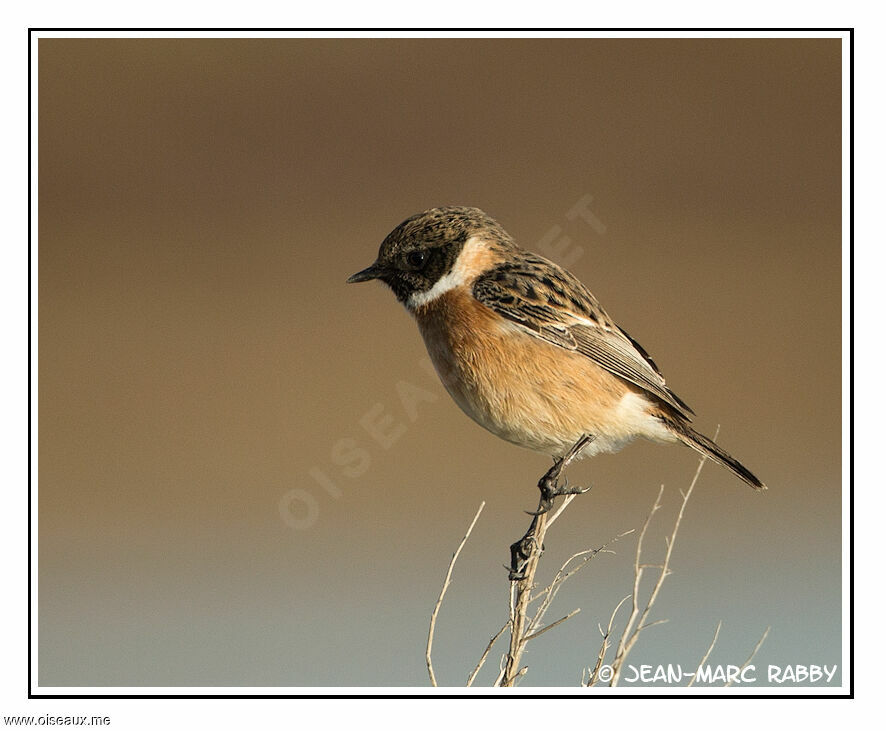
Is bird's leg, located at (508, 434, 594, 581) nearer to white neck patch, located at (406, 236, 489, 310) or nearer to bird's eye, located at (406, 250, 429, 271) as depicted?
white neck patch, located at (406, 236, 489, 310)

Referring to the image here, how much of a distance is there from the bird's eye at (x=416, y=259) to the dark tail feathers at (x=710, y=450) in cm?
129

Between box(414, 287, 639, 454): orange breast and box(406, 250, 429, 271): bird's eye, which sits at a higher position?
box(406, 250, 429, 271): bird's eye

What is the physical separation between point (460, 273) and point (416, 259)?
0.68 feet

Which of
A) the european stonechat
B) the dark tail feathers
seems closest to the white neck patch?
the european stonechat

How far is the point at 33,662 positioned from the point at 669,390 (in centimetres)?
294

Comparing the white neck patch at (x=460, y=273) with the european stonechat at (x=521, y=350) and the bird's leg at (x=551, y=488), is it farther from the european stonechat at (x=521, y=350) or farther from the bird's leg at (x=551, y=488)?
the bird's leg at (x=551, y=488)

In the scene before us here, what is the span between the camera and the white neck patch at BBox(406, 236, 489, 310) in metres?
3.77

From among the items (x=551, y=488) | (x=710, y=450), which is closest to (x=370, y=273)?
(x=551, y=488)

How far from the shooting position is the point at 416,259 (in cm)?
375

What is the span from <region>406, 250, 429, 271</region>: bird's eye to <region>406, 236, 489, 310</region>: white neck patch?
11 cm

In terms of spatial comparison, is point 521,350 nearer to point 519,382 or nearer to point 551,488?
point 519,382
